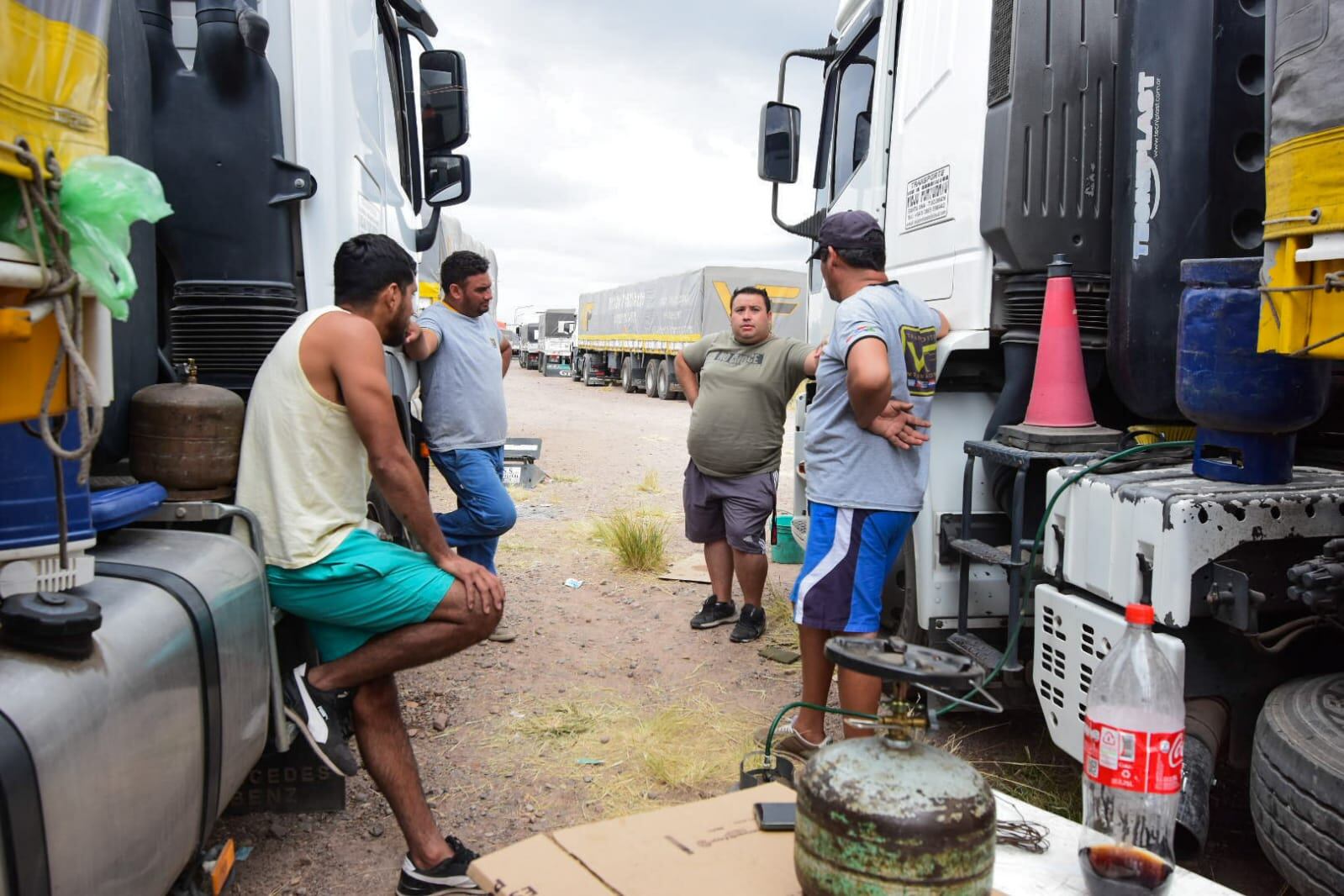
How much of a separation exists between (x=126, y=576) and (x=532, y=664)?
2800mm

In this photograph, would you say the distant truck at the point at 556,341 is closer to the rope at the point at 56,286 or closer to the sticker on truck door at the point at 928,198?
the sticker on truck door at the point at 928,198

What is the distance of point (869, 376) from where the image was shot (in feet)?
9.82

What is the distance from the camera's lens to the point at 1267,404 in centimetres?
227

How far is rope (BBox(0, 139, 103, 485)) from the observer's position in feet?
4.70

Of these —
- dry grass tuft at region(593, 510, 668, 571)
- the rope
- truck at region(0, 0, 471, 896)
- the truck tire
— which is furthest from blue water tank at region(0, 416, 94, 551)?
dry grass tuft at region(593, 510, 668, 571)

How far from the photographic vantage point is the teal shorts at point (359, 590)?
8.43 feet

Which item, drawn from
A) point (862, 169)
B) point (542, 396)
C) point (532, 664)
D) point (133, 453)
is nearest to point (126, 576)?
point (133, 453)

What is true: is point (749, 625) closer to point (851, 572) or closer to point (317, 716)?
point (851, 572)

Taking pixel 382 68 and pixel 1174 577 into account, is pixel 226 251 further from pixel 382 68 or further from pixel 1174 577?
pixel 1174 577

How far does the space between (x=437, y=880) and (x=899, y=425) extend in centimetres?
183

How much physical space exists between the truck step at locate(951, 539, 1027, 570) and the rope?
2.37 meters

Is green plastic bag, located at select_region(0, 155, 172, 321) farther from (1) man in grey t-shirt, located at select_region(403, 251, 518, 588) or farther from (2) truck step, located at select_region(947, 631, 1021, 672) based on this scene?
(1) man in grey t-shirt, located at select_region(403, 251, 518, 588)

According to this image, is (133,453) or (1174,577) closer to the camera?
(1174,577)

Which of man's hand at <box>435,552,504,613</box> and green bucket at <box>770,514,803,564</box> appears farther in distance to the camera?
green bucket at <box>770,514,803,564</box>
